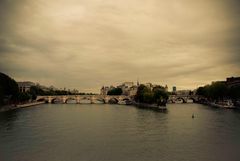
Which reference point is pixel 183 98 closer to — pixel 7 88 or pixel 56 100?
pixel 56 100

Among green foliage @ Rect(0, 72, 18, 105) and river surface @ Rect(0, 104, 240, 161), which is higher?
green foliage @ Rect(0, 72, 18, 105)

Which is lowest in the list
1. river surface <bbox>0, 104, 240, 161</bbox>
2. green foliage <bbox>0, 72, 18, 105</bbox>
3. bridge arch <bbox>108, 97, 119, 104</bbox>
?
river surface <bbox>0, 104, 240, 161</bbox>

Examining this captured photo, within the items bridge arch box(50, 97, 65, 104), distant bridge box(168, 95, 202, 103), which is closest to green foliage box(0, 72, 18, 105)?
bridge arch box(50, 97, 65, 104)

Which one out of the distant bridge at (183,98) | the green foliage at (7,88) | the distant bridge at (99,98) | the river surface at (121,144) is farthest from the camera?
the distant bridge at (183,98)

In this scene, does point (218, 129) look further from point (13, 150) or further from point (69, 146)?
point (13, 150)

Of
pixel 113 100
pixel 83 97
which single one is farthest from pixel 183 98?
pixel 83 97

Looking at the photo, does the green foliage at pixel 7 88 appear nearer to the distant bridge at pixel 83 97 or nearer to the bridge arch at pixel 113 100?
the distant bridge at pixel 83 97

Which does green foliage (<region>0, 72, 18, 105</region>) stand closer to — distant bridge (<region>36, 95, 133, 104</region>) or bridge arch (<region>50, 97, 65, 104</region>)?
distant bridge (<region>36, 95, 133, 104</region>)

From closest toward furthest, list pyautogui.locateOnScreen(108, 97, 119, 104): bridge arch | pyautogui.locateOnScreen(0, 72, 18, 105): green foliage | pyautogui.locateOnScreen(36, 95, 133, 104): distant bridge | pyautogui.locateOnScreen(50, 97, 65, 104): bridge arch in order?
pyautogui.locateOnScreen(0, 72, 18, 105): green foliage → pyautogui.locateOnScreen(36, 95, 133, 104): distant bridge → pyautogui.locateOnScreen(50, 97, 65, 104): bridge arch → pyautogui.locateOnScreen(108, 97, 119, 104): bridge arch

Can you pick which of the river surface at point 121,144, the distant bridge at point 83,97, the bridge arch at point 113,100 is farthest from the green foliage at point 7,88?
the bridge arch at point 113,100

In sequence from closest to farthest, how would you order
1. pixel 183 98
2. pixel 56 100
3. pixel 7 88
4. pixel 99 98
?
pixel 7 88 → pixel 99 98 → pixel 183 98 → pixel 56 100

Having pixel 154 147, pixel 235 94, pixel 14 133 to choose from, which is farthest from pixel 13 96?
pixel 154 147

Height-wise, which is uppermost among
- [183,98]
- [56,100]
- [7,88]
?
[7,88]

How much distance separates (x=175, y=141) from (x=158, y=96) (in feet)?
178
